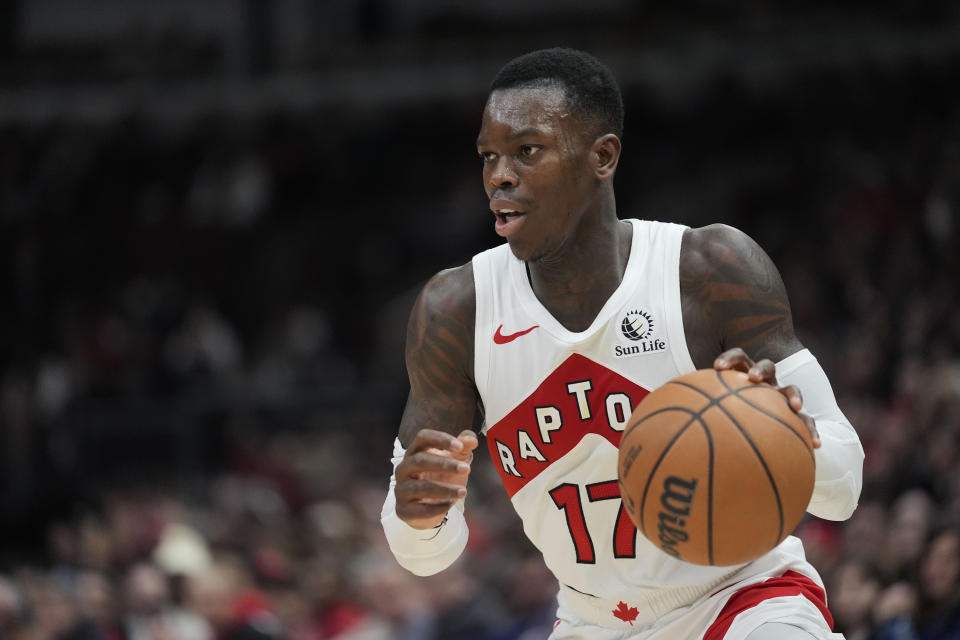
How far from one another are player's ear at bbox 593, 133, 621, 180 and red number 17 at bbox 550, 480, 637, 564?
1011 millimetres

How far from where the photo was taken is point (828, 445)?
12.0ft

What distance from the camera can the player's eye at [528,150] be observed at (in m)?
3.90

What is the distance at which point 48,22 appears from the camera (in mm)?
19688

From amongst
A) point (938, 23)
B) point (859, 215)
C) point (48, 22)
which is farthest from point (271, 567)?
point (48, 22)

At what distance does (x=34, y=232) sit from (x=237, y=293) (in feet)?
9.71

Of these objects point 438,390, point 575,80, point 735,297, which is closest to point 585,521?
point 438,390

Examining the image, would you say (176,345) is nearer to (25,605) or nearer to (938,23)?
(25,605)

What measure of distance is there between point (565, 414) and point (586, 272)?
0.48 m

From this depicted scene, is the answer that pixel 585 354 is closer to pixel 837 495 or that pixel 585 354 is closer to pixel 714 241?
pixel 714 241

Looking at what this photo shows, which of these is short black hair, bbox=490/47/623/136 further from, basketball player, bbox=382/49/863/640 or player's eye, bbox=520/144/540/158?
player's eye, bbox=520/144/540/158

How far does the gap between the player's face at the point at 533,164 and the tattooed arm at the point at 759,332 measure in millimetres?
448

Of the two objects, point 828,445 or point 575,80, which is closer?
point 828,445

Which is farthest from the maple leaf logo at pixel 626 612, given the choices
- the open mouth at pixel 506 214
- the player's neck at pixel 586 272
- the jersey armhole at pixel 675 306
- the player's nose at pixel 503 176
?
the player's nose at pixel 503 176

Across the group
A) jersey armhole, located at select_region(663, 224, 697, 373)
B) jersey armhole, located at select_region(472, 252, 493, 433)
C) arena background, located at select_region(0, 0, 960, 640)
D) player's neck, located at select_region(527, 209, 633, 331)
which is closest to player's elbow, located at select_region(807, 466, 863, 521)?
jersey armhole, located at select_region(663, 224, 697, 373)
